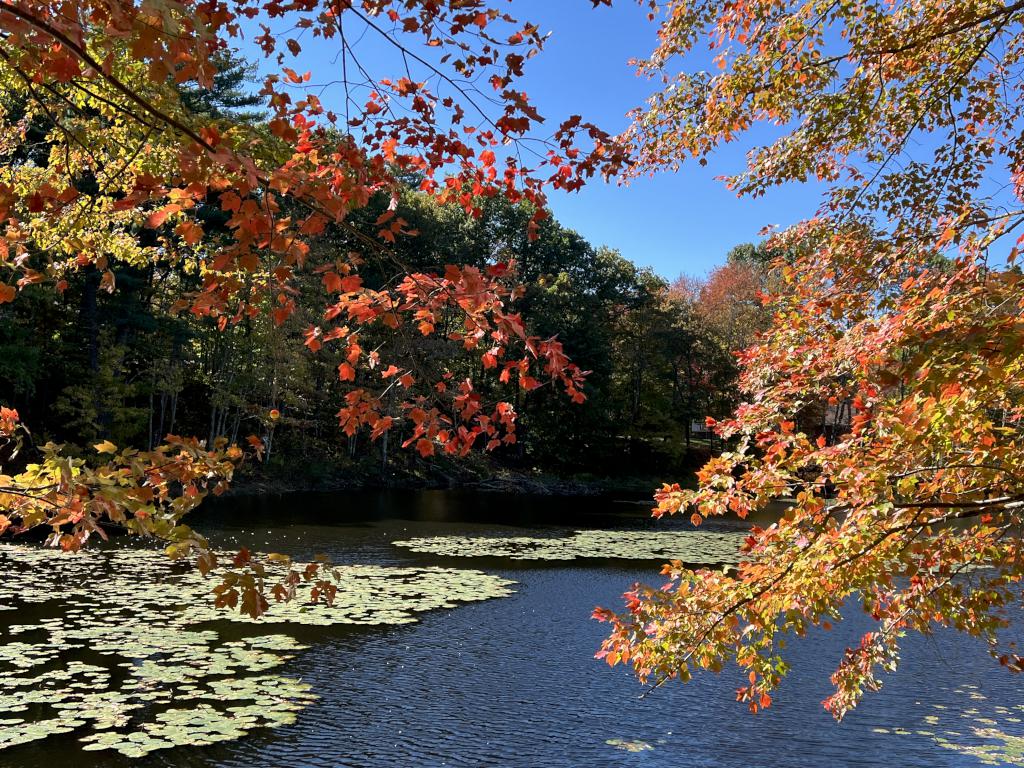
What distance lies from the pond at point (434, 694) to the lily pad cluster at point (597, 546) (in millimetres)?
3189

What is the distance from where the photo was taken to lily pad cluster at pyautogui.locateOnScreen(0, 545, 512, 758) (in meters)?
5.61

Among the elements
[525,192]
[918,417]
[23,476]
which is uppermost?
[525,192]

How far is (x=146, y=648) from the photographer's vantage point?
7285 millimetres

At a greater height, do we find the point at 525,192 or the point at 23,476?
the point at 525,192

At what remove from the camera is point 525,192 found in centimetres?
322

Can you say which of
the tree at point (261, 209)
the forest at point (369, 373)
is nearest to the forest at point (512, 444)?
the tree at point (261, 209)

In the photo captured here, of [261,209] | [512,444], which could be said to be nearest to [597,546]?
[512,444]

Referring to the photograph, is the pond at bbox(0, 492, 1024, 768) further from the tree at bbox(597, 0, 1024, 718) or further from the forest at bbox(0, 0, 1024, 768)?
the tree at bbox(597, 0, 1024, 718)

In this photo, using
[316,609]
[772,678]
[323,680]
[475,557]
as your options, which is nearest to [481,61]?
[772,678]

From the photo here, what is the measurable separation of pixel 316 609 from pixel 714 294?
34908mm

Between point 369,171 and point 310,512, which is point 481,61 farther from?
point 310,512

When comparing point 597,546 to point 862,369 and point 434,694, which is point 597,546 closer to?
point 434,694

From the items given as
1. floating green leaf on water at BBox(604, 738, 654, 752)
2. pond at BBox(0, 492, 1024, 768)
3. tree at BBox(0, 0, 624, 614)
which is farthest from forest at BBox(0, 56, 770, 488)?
tree at BBox(0, 0, 624, 614)

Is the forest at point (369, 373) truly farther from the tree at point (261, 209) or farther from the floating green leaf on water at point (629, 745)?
the tree at point (261, 209)
